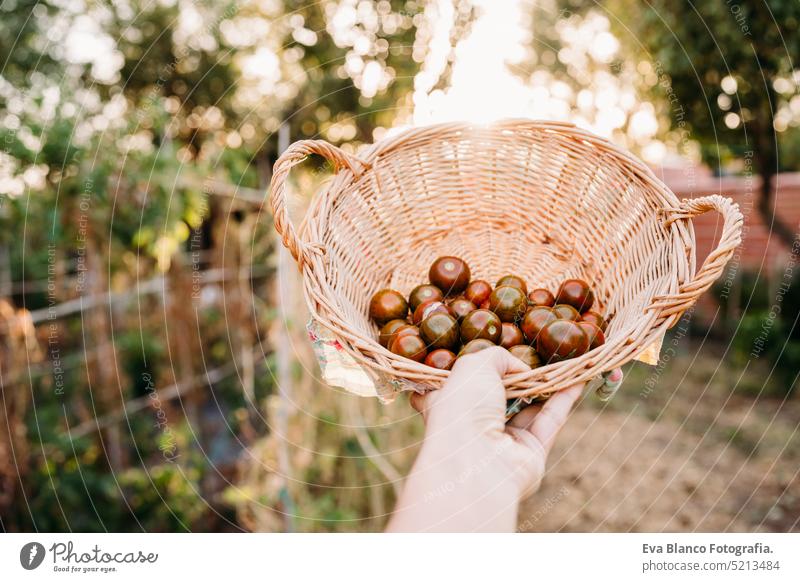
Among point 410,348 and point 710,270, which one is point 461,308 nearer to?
point 410,348

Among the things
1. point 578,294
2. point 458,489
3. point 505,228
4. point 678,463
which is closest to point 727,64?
point 678,463

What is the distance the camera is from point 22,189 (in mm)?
2191

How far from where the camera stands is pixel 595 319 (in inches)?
55.2

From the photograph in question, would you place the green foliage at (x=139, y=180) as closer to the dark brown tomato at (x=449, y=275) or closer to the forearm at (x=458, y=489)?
the dark brown tomato at (x=449, y=275)

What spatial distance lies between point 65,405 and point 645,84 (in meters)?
3.82

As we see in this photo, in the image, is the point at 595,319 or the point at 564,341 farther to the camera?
the point at 595,319

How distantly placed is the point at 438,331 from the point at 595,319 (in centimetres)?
36

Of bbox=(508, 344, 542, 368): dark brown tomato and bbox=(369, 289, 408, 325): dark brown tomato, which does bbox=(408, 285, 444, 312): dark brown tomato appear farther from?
bbox=(508, 344, 542, 368): dark brown tomato

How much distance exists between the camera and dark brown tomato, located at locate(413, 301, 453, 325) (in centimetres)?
141

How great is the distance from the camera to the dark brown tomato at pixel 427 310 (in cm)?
141

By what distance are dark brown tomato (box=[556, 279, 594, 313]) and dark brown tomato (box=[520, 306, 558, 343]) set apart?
4.3 inches

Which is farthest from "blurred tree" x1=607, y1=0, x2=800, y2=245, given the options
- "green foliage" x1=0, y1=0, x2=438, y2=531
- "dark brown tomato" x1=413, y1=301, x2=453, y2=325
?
"dark brown tomato" x1=413, y1=301, x2=453, y2=325
